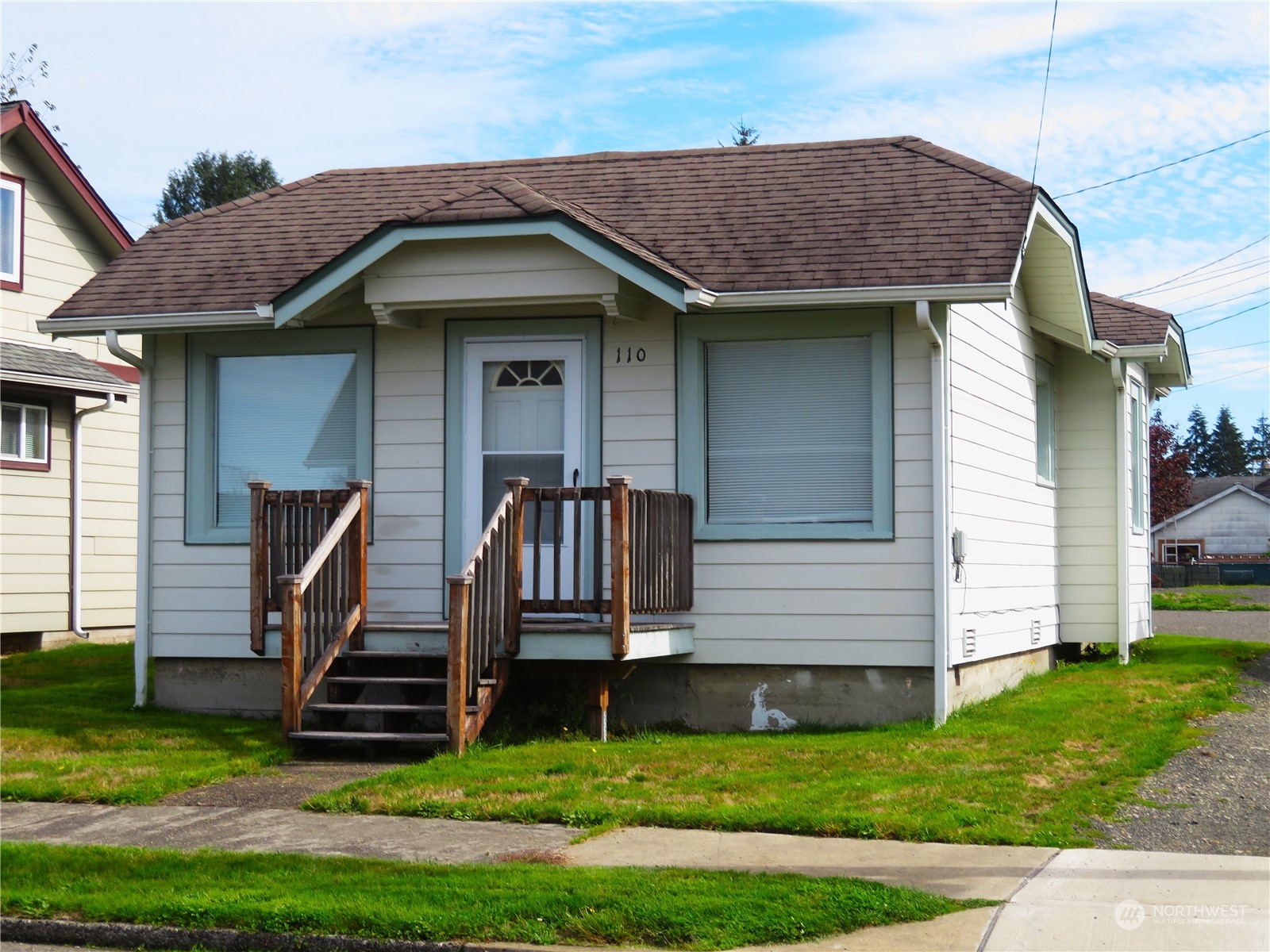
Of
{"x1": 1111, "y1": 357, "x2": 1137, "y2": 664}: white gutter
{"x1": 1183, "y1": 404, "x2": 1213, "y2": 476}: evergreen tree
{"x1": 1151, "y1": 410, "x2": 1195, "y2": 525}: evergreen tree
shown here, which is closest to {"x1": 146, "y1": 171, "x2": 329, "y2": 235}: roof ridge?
{"x1": 1111, "y1": 357, "x2": 1137, "y2": 664}: white gutter

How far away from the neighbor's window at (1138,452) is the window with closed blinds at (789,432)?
631 centimetres

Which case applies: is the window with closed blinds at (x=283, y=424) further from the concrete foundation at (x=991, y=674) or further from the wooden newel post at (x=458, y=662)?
the concrete foundation at (x=991, y=674)

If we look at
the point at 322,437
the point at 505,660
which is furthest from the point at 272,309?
the point at 505,660

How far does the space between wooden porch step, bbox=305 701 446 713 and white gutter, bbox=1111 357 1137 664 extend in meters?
8.17

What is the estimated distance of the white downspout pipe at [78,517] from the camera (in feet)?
59.1

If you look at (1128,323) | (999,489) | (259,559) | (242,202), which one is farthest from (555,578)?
(1128,323)

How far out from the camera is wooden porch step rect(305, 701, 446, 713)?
32.8 ft

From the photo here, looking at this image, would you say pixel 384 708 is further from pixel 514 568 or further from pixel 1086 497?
pixel 1086 497

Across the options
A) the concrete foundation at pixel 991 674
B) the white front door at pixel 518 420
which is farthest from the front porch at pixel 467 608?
the concrete foundation at pixel 991 674

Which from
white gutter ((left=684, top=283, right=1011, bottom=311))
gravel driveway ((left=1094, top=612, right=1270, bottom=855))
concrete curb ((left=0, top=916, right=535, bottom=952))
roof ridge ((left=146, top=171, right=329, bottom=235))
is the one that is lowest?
concrete curb ((left=0, top=916, right=535, bottom=952))

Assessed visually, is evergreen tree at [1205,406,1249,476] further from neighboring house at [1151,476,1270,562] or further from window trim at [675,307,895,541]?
window trim at [675,307,895,541]

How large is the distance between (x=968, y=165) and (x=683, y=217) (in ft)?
8.40

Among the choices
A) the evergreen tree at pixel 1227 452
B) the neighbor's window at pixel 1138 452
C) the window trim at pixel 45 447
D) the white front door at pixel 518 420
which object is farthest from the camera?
the evergreen tree at pixel 1227 452

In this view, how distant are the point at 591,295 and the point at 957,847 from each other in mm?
5462
